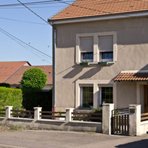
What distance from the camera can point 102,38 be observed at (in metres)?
24.3

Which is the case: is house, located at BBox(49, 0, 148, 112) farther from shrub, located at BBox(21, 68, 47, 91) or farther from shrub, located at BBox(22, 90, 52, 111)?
shrub, located at BBox(21, 68, 47, 91)

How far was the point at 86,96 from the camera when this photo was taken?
81.6ft

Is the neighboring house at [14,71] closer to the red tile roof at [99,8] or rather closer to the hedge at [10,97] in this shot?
the hedge at [10,97]

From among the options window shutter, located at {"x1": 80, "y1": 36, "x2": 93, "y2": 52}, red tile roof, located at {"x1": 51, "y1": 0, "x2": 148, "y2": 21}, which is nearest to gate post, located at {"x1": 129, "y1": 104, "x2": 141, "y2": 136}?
red tile roof, located at {"x1": 51, "y1": 0, "x2": 148, "y2": 21}

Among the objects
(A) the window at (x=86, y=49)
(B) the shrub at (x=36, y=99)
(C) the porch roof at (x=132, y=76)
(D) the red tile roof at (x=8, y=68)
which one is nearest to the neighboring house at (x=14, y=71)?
(D) the red tile roof at (x=8, y=68)

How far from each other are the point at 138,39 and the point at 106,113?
5708mm

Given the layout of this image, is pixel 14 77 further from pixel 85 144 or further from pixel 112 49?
pixel 85 144

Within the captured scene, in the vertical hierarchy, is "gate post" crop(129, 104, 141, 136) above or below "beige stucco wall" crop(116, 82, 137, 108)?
below

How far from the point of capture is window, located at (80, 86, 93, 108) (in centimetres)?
2467

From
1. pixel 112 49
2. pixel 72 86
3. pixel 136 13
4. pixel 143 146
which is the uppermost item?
pixel 136 13

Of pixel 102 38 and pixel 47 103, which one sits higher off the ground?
pixel 102 38

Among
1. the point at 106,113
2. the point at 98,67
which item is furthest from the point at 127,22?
the point at 106,113

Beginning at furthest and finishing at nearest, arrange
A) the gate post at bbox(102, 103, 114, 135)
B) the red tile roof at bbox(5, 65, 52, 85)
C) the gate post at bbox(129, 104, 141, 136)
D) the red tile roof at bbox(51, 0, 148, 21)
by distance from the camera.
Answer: the red tile roof at bbox(5, 65, 52, 85)
the red tile roof at bbox(51, 0, 148, 21)
the gate post at bbox(102, 103, 114, 135)
the gate post at bbox(129, 104, 141, 136)

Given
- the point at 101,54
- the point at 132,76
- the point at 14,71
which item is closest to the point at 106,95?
the point at 132,76
